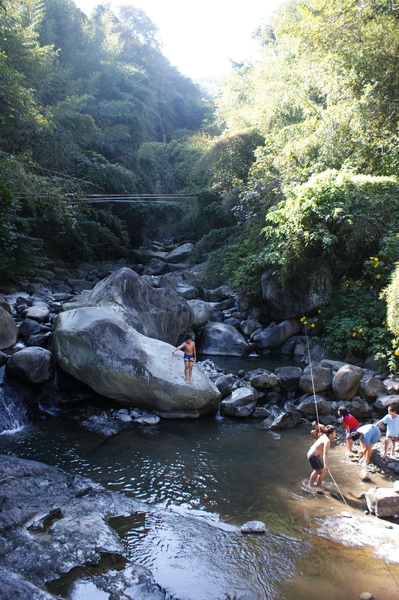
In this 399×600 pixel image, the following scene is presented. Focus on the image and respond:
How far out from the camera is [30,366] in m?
8.64

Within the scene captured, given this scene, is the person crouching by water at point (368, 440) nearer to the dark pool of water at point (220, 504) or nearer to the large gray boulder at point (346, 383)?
the dark pool of water at point (220, 504)

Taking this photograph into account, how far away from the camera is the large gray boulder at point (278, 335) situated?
12.9m

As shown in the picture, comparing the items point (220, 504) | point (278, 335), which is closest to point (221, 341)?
point (278, 335)

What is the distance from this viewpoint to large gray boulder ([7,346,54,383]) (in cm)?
862

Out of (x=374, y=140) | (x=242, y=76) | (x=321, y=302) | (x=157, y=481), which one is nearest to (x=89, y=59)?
(x=242, y=76)

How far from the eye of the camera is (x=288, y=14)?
24.7 m

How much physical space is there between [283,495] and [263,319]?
29.3 ft

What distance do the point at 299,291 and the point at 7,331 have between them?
846 centimetres

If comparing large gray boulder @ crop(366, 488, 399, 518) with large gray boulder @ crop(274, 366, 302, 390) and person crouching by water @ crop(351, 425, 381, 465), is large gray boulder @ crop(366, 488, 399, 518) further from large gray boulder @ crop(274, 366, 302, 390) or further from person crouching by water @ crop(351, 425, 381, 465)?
large gray boulder @ crop(274, 366, 302, 390)

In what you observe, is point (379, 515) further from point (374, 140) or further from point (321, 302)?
point (374, 140)

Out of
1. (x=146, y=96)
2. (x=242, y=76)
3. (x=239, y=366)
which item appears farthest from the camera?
(x=146, y=96)

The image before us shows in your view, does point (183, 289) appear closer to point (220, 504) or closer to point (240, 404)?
point (240, 404)

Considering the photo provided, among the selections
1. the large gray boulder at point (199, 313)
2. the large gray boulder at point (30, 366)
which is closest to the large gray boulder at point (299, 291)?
the large gray boulder at point (199, 313)

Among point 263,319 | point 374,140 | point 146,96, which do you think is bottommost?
point 263,319
